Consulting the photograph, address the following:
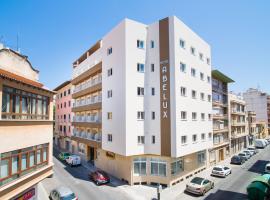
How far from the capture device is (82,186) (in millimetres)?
25953

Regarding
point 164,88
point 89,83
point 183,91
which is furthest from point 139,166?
point 89,83

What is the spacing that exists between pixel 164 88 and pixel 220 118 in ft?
68.9

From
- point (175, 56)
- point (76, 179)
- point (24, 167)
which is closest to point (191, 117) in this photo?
point (175, 56)

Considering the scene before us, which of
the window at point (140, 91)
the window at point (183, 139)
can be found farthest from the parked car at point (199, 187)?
the window at point (140, 91)

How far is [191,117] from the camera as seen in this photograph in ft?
95.6

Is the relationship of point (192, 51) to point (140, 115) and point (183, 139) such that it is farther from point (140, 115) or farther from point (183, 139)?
point (183, 139)

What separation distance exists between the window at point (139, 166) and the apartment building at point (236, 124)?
2890cm

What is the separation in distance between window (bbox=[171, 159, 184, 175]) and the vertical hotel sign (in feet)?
8.27

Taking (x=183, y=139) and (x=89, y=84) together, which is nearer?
(x=183, y=139)

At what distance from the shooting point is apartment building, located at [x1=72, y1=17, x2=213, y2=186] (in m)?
26.0

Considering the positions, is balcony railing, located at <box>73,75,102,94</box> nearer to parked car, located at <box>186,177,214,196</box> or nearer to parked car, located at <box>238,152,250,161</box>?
parked car, located at <box>186,177,214,196</box>

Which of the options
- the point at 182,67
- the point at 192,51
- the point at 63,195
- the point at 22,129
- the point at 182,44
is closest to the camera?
the point at 22,129

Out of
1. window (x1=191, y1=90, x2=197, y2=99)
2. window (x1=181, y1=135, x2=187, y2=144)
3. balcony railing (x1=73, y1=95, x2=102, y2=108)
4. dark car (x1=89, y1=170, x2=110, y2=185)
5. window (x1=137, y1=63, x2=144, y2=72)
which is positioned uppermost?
window (x1=137, y1=63, x2=144, y2=72)

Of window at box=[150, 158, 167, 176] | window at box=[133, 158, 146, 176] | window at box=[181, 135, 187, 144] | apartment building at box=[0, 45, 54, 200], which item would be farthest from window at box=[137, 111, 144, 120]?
apartment building at box=[0, 45, 54, 200]
